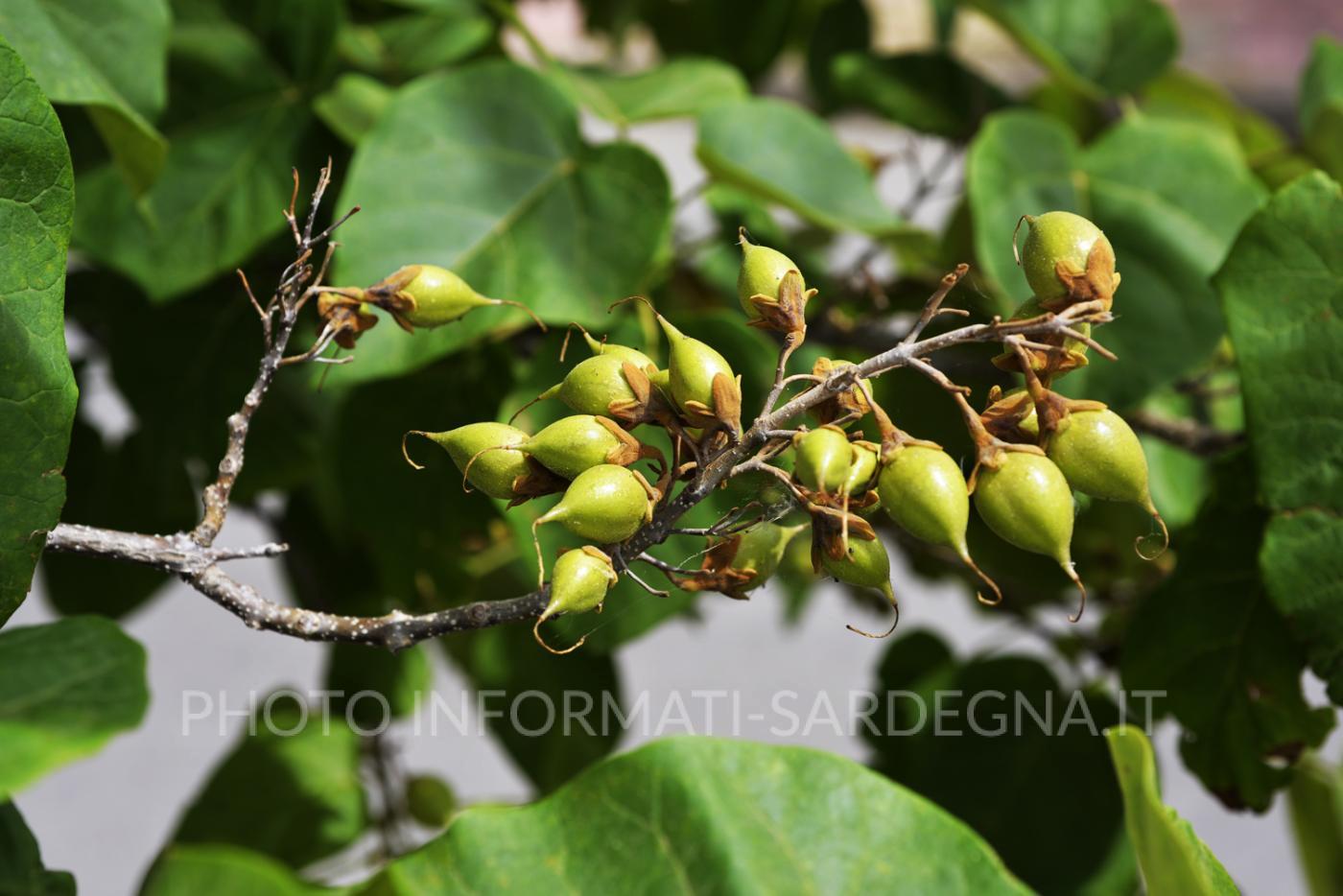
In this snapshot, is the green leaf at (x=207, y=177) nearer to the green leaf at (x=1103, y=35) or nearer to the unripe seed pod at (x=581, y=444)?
the unripe seed pod at (x=581, y=444)

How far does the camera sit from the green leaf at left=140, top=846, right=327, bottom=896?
39 cm

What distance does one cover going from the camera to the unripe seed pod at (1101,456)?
0.28 metres

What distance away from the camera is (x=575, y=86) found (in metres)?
0.62

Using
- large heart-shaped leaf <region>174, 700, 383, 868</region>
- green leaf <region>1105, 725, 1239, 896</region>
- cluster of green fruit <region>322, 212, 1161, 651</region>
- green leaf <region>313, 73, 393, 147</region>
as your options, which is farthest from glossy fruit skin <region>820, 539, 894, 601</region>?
large heart-shaped leaf <region>174, 700, 383, 868</region>

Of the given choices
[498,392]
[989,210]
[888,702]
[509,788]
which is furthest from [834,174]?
[509,788]

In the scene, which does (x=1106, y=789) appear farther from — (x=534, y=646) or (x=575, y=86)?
(x=575, y=86)

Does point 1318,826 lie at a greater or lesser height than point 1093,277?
lesser

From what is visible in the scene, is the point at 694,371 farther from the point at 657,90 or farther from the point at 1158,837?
the point at 657,90

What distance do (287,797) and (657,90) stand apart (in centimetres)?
40

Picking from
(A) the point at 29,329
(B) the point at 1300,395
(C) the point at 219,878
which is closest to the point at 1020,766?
(B) the point at 1300,395

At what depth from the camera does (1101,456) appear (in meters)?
0.28

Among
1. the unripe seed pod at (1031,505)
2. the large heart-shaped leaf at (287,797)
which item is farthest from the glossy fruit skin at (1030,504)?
the large heart-shaped leaf at (287,797)

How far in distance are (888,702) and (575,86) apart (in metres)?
0.39

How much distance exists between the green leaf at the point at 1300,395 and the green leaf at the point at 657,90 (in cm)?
26
